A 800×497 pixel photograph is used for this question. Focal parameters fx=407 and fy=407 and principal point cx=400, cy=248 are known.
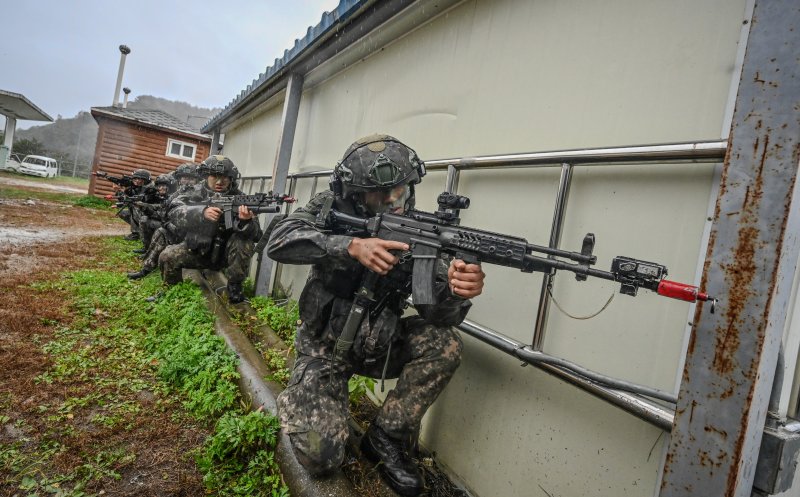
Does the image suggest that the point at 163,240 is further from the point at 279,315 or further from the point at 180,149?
the point at 180,149

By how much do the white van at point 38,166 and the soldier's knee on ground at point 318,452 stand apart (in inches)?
1487

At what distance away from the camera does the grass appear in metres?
2.27

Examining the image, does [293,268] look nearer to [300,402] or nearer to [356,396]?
[356,396]

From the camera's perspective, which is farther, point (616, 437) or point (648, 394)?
Result: point (616, 437)

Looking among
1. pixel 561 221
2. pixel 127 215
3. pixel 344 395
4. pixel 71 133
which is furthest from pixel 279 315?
pixel 71 133

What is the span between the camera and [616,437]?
176 centimetres

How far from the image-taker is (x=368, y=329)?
2.56 m

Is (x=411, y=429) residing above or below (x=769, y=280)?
below

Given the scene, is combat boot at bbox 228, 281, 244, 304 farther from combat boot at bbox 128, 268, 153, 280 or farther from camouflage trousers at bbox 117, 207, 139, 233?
camouflage trousers at bbox 117, 207, 139, 233

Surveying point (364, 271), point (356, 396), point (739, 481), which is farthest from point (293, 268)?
point (739, 481)

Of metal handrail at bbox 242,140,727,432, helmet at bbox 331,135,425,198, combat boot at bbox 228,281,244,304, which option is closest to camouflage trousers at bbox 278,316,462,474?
metal handrail at bbox 242,140,727,432

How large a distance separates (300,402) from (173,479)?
79 cm

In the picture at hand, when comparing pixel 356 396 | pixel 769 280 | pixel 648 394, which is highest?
pixel 769 280

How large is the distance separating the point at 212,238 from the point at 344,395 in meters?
3.96
